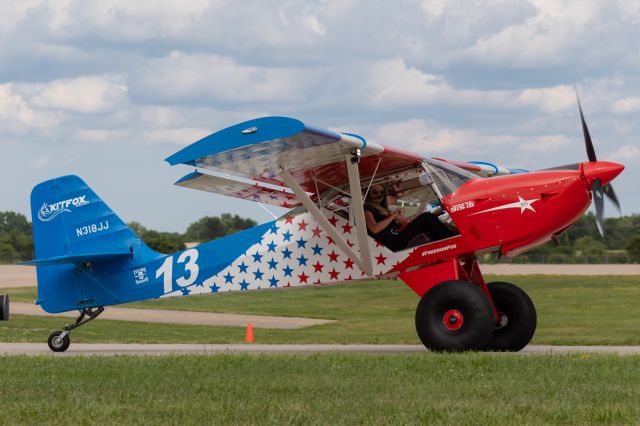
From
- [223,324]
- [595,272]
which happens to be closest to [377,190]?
[223,324]

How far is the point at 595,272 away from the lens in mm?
56844

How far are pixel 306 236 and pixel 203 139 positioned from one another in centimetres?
274

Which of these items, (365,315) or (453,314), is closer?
(453,314)

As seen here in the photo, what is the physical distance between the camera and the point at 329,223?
13.6 metres

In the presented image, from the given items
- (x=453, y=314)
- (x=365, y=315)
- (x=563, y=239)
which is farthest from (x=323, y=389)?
(x=563, y=239)

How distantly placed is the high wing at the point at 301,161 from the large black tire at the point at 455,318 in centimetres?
125

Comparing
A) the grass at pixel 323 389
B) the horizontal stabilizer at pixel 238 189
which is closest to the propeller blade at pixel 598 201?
the grass at pixel 323 389

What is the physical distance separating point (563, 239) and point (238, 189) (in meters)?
65.5

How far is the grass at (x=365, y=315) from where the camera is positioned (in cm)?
2272

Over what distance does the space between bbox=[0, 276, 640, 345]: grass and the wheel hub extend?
4.77 meters

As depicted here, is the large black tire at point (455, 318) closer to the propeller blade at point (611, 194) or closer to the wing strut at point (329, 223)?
the wing strut at point (329, 223)

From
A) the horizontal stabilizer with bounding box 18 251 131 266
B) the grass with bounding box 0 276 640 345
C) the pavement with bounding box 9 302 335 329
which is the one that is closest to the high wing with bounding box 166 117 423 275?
Answer: the horizontal stabilizer with bounding box 18 251 131 266

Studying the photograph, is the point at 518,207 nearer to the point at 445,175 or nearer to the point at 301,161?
the point at 445,175

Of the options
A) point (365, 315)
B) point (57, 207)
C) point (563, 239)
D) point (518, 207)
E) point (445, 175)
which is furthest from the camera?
point (563, 239)
